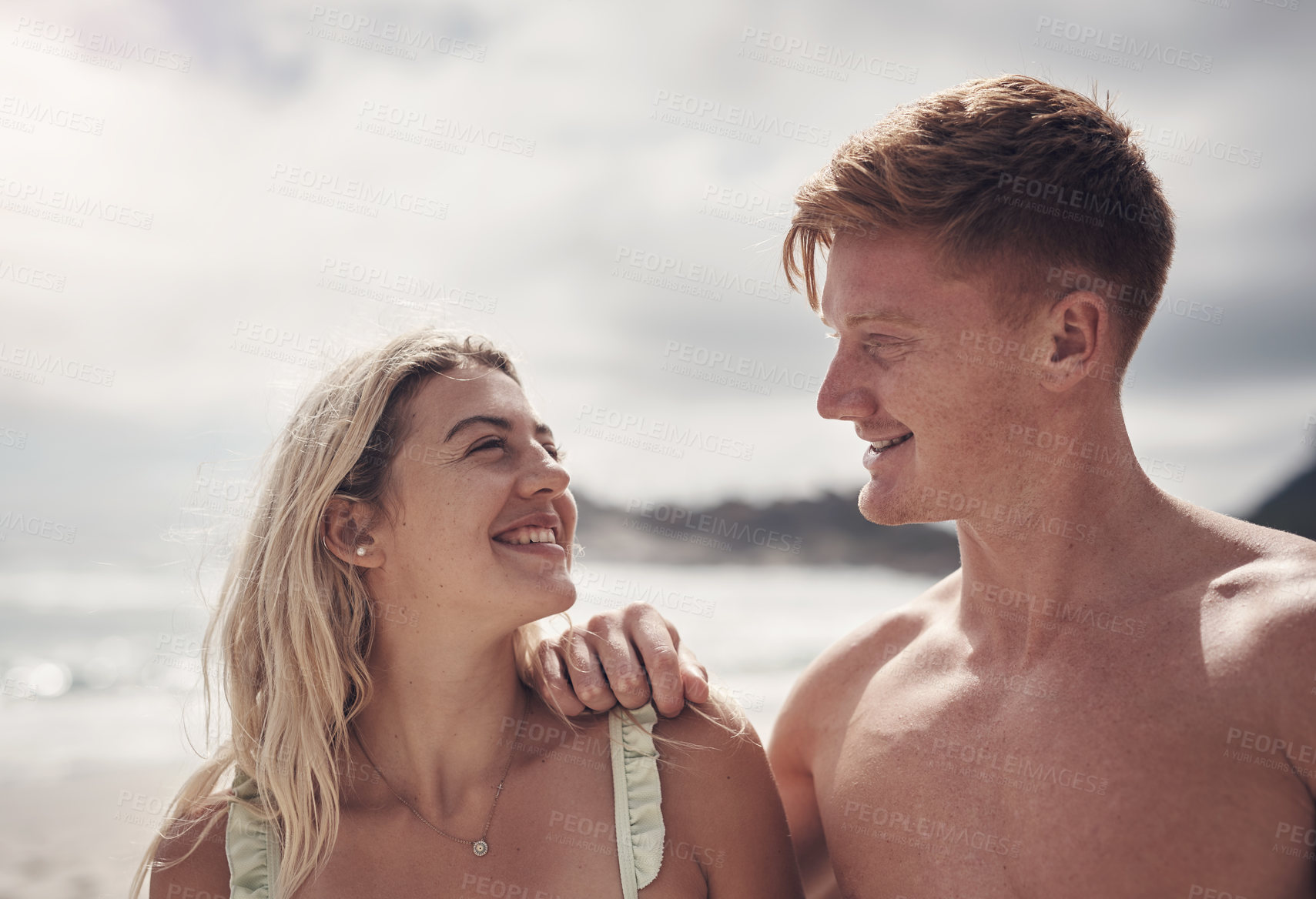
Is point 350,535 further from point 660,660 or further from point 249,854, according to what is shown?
point 660,660

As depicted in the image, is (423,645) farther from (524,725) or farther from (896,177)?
(896,177)

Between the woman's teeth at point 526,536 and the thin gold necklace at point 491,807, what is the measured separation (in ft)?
2.04

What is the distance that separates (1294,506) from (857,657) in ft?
40.8

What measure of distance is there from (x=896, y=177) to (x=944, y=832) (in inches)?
73.8

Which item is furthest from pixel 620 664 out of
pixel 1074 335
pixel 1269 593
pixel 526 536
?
pixel 1269 593

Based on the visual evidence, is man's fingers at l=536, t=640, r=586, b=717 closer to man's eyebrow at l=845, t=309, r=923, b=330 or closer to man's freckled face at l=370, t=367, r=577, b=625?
man's freckled face at l=370, t=367, r=577, b=625

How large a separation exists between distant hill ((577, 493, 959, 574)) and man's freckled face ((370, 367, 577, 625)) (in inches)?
580

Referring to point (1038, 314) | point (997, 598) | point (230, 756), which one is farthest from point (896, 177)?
point (230, 756)

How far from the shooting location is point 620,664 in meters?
3.03

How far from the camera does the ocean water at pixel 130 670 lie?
253 inches

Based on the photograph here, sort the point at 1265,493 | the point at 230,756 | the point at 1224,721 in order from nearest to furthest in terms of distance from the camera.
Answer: the point at 1224,721
the point at 230,756
the point at 1265,493

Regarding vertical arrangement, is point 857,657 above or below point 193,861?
above

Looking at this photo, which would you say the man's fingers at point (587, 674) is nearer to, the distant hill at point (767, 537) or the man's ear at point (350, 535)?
the man's ear at point (350, 535)

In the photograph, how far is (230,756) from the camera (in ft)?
10.5
